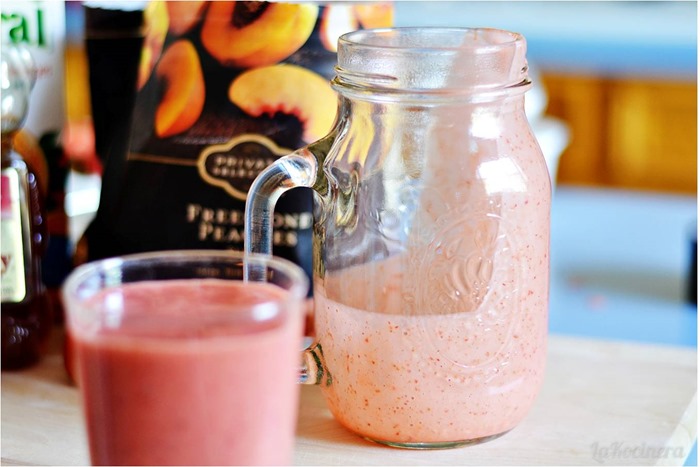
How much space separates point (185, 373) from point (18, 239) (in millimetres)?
365

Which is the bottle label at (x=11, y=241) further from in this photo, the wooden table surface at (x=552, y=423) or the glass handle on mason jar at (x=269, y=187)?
the glass handle on mason jar at (x=269, y=187)

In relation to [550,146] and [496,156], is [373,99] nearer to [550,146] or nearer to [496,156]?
[496,156]

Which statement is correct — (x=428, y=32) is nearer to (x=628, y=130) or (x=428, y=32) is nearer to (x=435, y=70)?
(x=435, y=70)

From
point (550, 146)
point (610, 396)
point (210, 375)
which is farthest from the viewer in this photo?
point (550, 146)

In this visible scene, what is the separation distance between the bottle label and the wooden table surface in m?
0.07

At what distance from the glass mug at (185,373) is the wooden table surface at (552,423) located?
158 millimetres

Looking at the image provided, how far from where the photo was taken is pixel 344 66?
24.7 inches

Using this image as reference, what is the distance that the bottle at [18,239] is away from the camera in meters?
0.75

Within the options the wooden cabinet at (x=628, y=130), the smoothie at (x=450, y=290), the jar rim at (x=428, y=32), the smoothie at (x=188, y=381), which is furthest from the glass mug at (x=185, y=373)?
the wooden cabinet at (x=628, y=130)

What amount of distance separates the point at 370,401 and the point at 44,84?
42 centimetres

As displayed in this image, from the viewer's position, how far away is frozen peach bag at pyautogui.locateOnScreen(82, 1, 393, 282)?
2.44ft

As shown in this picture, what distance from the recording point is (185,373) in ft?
1.46

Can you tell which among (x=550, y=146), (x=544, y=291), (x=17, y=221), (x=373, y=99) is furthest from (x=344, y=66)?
(x=550, y=146)

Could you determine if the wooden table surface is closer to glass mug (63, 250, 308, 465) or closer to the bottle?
the bottle
